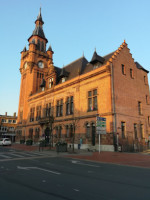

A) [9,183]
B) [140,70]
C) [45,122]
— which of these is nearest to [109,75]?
[140,70]

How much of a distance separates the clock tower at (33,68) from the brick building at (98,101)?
291 inches

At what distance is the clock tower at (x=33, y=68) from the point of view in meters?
48.7

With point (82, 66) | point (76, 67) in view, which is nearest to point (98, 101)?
point (82, 66)

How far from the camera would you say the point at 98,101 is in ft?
85.3

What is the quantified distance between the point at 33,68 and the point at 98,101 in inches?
1195

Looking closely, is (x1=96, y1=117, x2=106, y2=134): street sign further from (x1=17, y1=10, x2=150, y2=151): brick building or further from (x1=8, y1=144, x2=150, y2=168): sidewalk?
(x1=8, y1=144, x2=150, y2=168): sidewalk

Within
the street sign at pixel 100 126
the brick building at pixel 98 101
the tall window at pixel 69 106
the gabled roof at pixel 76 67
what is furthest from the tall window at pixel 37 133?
the street sign at pixel 100 126

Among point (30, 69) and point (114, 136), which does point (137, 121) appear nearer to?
point (114, 136)

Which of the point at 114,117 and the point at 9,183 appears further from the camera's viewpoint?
the point at 114,117

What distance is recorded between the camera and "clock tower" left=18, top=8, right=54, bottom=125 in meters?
48.7

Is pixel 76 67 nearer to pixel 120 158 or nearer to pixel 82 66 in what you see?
pixel 82 66

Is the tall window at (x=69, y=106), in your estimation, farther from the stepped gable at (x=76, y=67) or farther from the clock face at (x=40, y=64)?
the clock face at (x=40, y=64)

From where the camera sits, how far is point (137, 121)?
27609mm

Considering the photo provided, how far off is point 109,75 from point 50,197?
2219 centimetres
